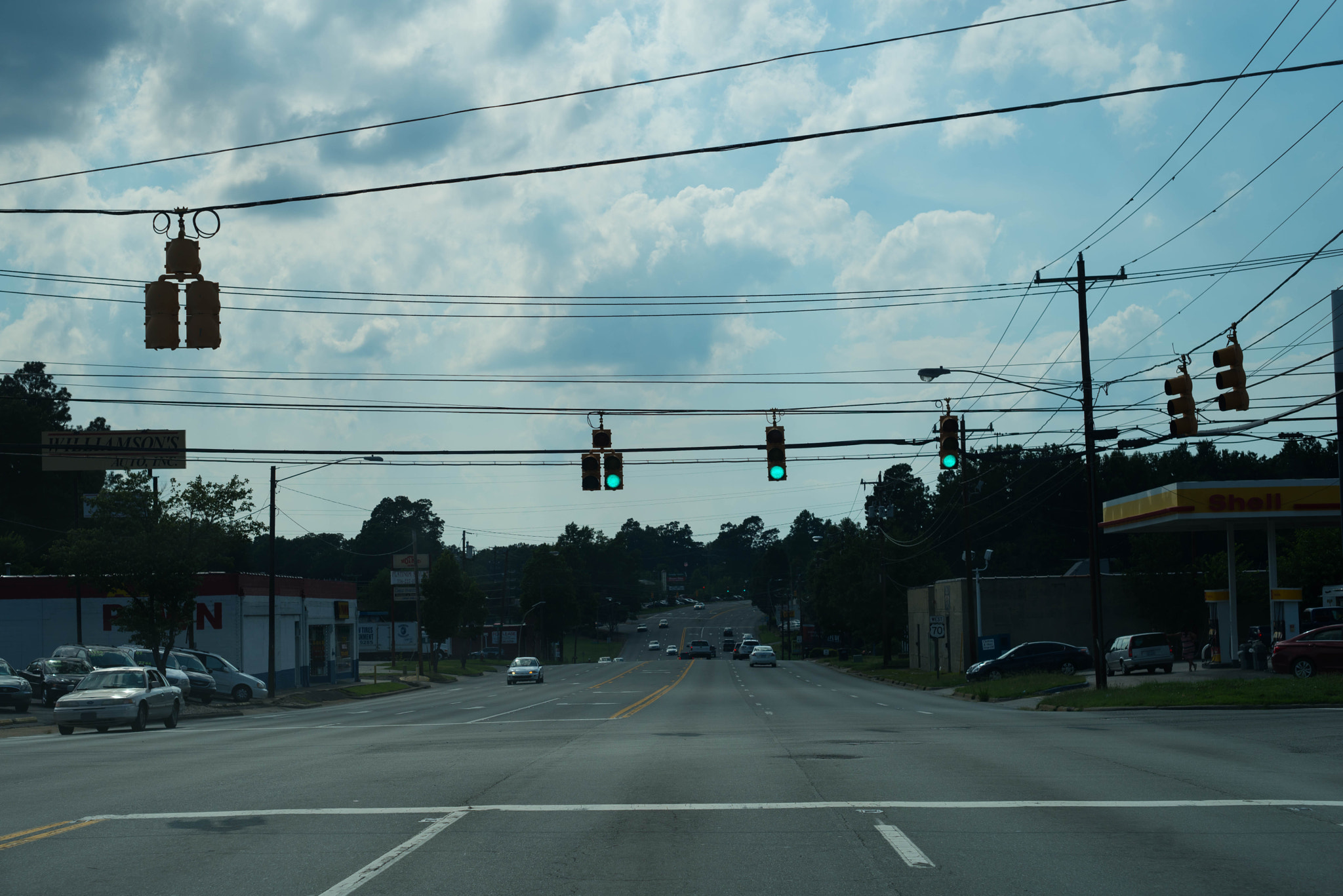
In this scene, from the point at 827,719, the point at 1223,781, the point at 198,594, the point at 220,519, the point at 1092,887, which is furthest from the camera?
the point at 198,594

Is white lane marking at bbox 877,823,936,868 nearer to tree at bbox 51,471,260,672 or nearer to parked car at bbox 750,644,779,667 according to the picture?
tree at bbox 51,471,260,672

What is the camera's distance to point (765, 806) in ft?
38.4

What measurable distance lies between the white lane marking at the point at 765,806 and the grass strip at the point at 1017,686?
25956mm

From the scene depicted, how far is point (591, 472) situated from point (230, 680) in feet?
83.9

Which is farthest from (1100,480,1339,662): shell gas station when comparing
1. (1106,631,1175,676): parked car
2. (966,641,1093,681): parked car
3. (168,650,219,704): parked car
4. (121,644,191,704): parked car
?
(168,650,219,704): parked car

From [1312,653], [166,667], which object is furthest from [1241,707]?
[166,667]

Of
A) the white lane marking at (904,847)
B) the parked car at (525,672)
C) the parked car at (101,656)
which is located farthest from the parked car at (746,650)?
Answer: the white lane marking at (904,847)

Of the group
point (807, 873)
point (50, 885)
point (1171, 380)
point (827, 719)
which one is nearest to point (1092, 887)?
point (807, 873)

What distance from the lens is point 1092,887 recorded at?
7.88 m

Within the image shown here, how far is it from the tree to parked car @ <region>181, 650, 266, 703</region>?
205 cm

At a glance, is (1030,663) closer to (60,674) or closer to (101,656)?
(101,656)

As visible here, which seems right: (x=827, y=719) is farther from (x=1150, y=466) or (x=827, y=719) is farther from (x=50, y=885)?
(x=1150, y=466)

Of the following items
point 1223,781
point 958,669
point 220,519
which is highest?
point 220,519

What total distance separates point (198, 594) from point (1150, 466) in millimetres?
86875
